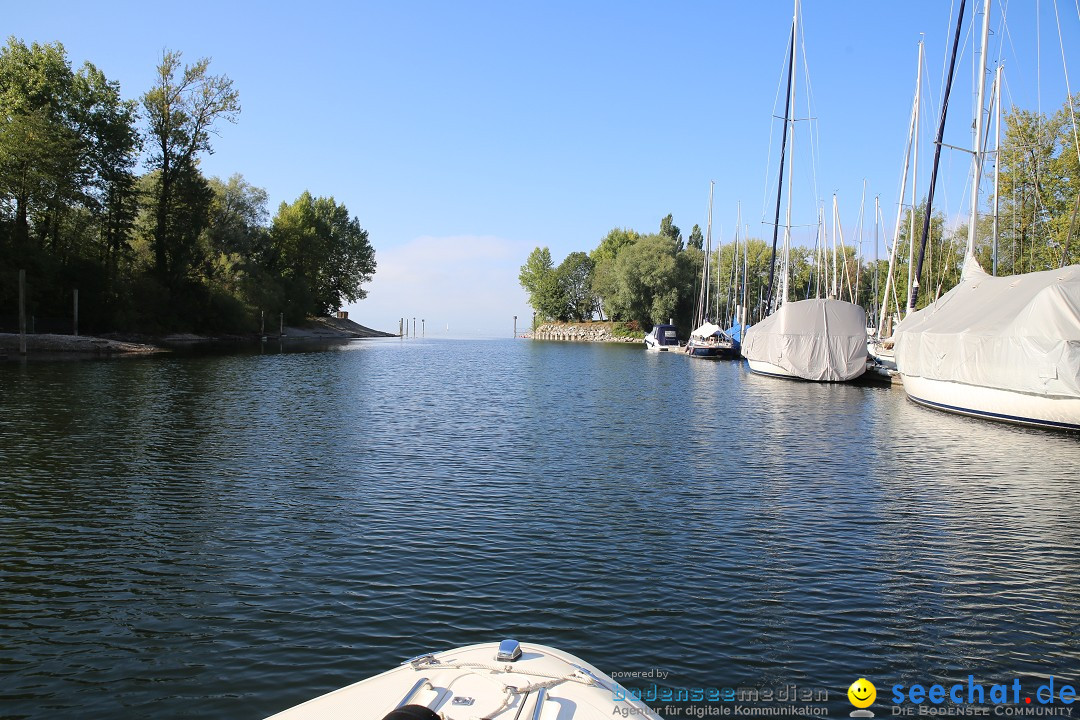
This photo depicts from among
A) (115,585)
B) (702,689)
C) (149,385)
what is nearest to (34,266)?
(149,385)

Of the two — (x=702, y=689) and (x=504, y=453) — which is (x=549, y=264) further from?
(x=702, y=689)

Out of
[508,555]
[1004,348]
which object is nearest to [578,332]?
[1004,348]

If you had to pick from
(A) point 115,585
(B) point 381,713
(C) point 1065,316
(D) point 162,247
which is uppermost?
(D) point 162,247

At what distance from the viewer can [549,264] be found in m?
169

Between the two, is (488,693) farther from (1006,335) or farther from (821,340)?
(821,340)

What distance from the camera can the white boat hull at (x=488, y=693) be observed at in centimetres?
467

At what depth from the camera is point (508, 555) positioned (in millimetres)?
10859

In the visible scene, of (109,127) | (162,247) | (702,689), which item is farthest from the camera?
(162,247)

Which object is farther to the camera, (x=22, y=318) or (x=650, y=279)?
(x=650, y=279)

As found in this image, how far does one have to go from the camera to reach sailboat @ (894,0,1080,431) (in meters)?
22.9

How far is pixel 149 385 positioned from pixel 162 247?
146 feet

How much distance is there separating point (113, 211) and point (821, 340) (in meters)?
60.8

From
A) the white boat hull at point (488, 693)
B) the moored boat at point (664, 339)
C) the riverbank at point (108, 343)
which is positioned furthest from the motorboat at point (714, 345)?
the white boat hull at point (488, 693)

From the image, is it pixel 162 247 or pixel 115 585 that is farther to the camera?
pixel 162 247
